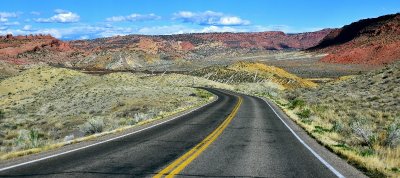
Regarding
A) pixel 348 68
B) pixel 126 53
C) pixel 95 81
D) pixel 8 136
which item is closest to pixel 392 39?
pixel 348 68

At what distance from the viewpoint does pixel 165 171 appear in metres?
9.02

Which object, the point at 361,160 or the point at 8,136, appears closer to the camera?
the point at 361,160

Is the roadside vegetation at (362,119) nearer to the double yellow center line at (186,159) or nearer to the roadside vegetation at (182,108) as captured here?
the roadside vegetation at (182,108)

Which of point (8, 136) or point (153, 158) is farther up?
point (153, 158)

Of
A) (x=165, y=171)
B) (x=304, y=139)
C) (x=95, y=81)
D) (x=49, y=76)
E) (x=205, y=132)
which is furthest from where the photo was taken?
(x=49, y=76)

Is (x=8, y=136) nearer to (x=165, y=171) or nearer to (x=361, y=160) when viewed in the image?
(x=165, y=171)

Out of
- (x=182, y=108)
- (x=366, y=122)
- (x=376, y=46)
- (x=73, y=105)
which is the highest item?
(x=376, y=46)

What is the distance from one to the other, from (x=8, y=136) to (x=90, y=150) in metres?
14.8

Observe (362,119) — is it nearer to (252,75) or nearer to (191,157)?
(191,157)

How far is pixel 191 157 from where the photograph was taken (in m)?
10.9

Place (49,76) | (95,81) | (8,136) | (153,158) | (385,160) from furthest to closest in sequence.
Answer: (49,76)
(95,81)
(8,136)
(385,160)
(153,158)

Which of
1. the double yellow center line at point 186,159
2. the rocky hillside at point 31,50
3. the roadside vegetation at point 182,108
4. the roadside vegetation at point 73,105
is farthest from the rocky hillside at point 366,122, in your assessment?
the rocky hillside at point 31,50

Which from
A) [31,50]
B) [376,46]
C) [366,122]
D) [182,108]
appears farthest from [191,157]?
[31,50]

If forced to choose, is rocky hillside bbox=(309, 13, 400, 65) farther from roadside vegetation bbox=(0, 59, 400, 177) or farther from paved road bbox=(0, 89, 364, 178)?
paved road bbox=(0, 89, 364, 178)
